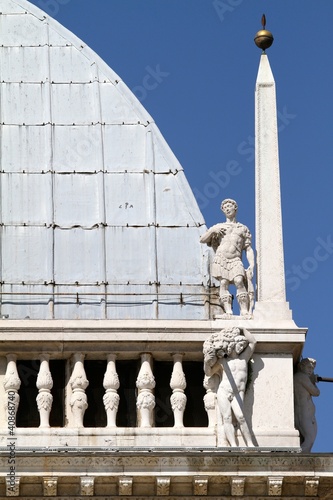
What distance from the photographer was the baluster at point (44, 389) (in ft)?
137

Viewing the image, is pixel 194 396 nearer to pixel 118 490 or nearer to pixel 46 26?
pixel 118 490

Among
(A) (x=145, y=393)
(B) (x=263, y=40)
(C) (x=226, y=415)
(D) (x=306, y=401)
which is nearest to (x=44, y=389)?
(A) (x=145, y=393)

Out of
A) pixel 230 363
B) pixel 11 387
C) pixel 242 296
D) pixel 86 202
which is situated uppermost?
pixel 86 202

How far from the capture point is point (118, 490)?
4000 cm

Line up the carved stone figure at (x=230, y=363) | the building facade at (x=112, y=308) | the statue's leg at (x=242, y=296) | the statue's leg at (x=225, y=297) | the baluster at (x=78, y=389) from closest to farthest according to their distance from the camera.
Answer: the building facade at (x=112, y=308)
the carved stone figure at (x=230, y=363)
the baluster at (x=78, y=389)
the statue's leg at (x=242, y=296)
the statue's leg at (x=225, y=297)

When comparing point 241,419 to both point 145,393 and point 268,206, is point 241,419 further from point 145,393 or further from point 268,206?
point 268,206

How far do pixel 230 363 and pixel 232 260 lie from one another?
185 cm

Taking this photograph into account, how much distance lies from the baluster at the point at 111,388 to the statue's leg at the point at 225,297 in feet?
6.24

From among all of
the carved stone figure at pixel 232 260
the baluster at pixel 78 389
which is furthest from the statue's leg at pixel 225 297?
the baluster at pixel 78 389

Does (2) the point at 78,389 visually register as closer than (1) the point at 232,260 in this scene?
Yes

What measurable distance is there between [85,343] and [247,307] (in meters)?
2.55

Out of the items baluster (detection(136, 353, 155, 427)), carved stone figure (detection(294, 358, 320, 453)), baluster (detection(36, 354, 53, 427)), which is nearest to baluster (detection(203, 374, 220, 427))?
baluster (detection(136, 353, 155, 427))

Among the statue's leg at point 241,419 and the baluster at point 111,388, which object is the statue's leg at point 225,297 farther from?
the baluster at point 111,388

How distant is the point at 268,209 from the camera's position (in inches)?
1697
